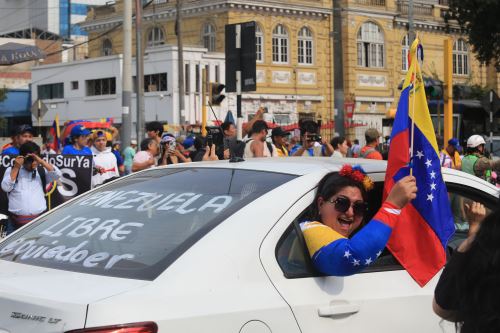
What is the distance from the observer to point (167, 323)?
3.21 metres

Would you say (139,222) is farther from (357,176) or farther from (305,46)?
(305,46)

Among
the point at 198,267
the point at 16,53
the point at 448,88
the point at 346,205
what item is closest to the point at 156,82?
the point at 448,88

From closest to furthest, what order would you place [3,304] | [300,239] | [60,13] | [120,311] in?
[120,311] → [3,304] → [300,239] → [60,13]

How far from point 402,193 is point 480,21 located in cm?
2591

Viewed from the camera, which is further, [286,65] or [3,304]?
[286,65]

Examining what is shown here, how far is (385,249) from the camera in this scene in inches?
169

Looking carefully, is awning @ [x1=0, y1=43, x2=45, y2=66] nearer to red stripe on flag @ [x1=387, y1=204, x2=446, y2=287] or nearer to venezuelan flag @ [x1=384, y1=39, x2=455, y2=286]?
venezuelan flag @ [x1=384, y1=39, x2=455, y2=286]

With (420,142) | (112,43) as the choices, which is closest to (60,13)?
(112,43)

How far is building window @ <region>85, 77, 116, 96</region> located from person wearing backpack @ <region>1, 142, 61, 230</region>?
1658 inches

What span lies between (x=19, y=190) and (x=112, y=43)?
1930 inches

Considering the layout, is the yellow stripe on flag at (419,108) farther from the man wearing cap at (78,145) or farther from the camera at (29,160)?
the man wearing cap at (78,145)

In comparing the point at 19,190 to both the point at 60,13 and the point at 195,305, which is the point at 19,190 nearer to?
the point at 195,305

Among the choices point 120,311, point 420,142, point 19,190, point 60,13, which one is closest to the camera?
point 120,311

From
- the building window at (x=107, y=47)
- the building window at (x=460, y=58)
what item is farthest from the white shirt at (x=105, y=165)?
the building window at (x=460, y=58)
